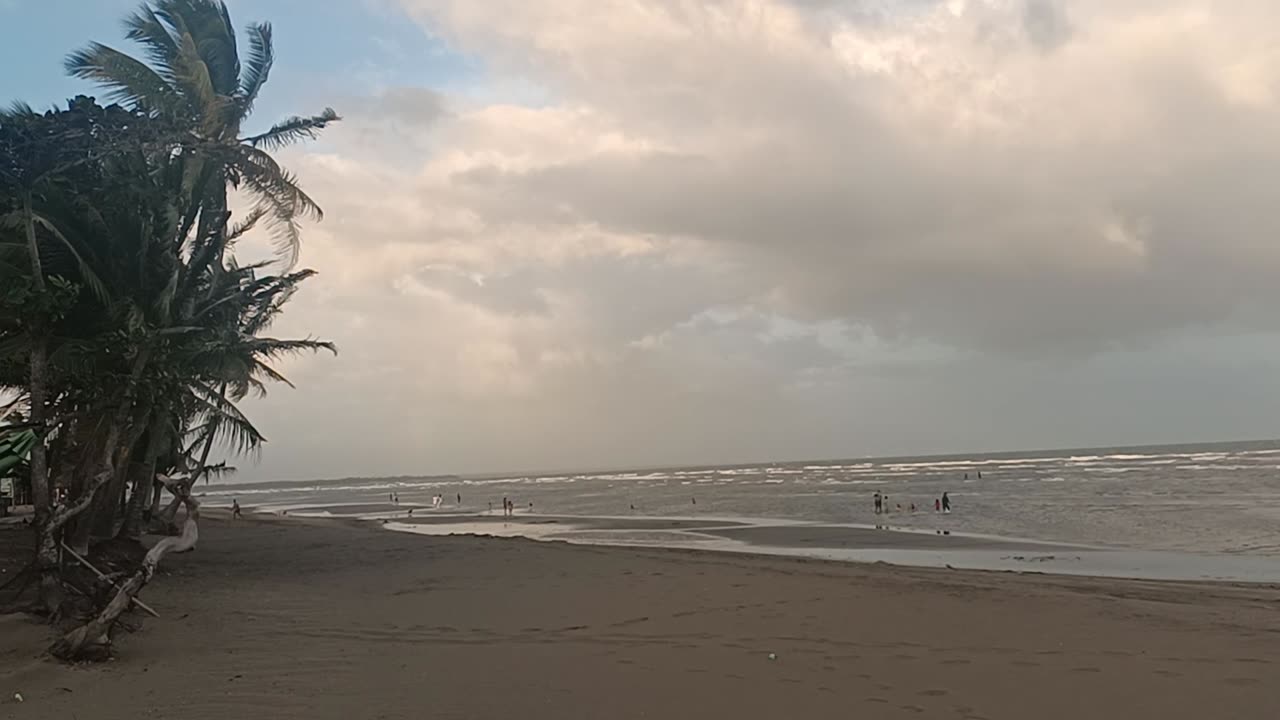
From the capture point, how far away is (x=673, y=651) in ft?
28.9

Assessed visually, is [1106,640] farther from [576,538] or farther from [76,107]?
[576,538]

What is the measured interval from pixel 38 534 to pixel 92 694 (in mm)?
4120

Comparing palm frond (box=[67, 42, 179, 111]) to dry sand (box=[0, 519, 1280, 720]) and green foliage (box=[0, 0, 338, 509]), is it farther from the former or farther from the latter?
dry sand (box=[0, 519, 1280, 720])

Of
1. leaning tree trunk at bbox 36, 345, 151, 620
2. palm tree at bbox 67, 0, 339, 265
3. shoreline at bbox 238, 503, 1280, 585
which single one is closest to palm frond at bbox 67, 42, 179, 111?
palm tree at bbox 67, 0, 339, 265

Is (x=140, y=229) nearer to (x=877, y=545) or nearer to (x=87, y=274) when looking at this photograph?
(x=87, y=274)

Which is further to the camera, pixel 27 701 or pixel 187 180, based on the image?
pixel 187 180

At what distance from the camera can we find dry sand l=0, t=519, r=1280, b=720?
6773mm

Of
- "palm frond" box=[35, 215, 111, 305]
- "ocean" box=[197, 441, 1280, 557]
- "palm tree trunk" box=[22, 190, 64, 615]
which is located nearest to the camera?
"palm tree trunk" box=[22, 190, 64, 615]

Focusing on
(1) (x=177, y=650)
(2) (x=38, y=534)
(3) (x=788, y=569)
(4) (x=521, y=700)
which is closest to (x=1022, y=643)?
(4) (x=521, y=700)

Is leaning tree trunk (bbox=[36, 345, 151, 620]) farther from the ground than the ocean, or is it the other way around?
leaning tree trunk (bbox=[36, 345, 151, 620])

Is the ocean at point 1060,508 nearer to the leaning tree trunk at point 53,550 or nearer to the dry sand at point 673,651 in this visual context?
the dry sand at point 673,651

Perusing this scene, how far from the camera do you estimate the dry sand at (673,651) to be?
6.77m

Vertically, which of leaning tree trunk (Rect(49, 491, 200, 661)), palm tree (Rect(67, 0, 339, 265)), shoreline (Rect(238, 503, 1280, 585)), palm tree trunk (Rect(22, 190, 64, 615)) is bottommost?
shoreline (Rect(238, 503, 1280, 585))

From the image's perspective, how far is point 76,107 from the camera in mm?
10891
